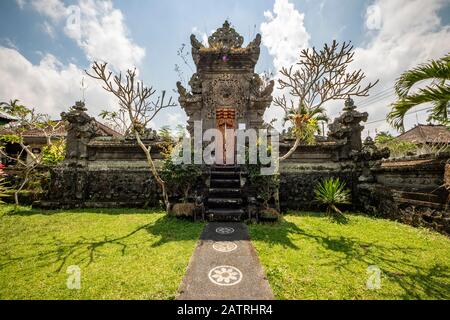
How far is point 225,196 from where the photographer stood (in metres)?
7.70

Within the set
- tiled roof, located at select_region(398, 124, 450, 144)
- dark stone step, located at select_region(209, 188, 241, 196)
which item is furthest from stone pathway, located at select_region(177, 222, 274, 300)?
tiled roof, located at select_region(398, 124, 450, 144)

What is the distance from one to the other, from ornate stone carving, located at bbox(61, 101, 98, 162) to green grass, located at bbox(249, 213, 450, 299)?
25.5ft

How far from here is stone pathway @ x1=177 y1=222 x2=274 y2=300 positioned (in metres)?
3.01

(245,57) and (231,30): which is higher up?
(231,30)

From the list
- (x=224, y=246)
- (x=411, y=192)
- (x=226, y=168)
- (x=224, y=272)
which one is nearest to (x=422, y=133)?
(x=411, y=192)

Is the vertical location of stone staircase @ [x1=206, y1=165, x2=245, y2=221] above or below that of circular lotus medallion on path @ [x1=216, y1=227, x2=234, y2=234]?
above

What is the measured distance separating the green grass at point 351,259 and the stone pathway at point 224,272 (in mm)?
216

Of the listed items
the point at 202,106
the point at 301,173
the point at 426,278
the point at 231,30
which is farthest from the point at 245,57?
the point at 426,278

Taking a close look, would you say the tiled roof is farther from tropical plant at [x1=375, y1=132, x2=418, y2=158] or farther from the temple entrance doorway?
the temple entrance doorway
